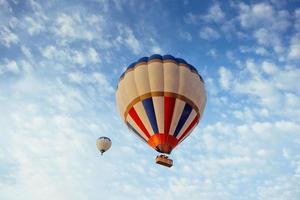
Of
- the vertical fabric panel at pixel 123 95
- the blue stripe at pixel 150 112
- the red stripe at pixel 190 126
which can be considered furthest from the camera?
the vertical fabric panel at pixel 123 95

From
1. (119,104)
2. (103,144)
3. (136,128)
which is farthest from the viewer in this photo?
(103,144)

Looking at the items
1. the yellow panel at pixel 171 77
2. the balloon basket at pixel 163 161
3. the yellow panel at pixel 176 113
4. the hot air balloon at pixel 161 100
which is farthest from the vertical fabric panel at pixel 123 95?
the balloon basket at pixel 163 161

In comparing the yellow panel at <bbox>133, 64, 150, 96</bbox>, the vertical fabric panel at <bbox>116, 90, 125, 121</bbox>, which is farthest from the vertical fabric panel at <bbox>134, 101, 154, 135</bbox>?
the vertical fabric panel at <bbox>116, 90, 125, 121</bbox>

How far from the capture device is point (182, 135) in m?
20.0

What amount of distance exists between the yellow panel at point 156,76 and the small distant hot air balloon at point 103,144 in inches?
522

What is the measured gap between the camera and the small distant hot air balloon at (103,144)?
31.8m

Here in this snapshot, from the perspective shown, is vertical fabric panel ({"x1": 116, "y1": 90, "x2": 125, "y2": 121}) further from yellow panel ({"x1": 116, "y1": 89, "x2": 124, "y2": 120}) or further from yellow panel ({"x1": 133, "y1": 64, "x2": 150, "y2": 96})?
yellow panel ({"x1": 133, "y1": 64, "x2": 150, "y2": 96})

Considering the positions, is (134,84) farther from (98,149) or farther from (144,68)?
(98,149)

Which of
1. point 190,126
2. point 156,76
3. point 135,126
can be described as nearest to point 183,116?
point 190,126

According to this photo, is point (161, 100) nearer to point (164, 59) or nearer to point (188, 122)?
point (188, 122)

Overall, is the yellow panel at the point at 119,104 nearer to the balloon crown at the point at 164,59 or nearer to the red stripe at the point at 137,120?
the red stripe at the point at 137,120

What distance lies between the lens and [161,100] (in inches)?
768

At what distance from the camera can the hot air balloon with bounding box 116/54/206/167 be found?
19.4m

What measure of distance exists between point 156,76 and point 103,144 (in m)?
13.6
